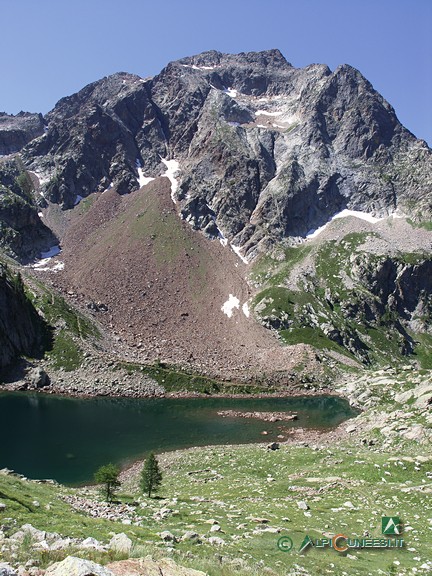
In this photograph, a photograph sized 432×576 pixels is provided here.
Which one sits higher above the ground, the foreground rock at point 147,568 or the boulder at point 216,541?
the foreground rock at point 147,568

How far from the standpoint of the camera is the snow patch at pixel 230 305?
479 feet

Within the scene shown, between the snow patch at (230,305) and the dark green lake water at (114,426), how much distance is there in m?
50.6

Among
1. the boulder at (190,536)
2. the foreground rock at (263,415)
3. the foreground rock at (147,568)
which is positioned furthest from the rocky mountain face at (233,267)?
the foreground rock at (147,568)

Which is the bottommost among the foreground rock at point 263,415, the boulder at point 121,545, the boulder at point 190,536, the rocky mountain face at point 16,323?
the foreground rock at point 263,415

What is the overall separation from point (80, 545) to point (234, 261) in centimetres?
16339

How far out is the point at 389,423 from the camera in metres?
51.8

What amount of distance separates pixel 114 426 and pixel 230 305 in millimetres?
83473

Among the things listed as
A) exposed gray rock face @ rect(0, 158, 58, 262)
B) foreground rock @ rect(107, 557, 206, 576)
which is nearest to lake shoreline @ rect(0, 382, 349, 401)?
exposed gray rock face @ rect(0, 158, 58, 262)

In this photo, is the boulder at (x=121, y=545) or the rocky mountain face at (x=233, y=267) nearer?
the boulder at (x=121, y=545)

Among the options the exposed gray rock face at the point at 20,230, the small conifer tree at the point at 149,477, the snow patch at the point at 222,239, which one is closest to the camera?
the small conifer tree at the point at 149,477

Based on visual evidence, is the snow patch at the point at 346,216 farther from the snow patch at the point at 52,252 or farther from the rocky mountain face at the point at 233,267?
the snow patch at the point at 52,252

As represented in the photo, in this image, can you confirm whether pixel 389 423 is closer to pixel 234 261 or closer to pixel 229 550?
pixel 229 550

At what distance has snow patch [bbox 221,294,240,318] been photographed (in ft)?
479

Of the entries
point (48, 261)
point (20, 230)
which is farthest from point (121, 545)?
point (20, 230)
